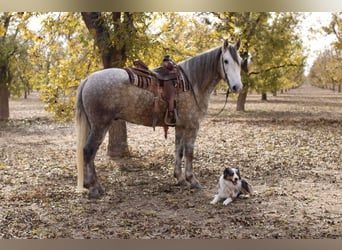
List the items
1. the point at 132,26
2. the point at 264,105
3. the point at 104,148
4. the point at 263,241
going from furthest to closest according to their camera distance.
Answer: the point at 264,105 → the point at 104,148 → the point at 132,26 → the point at 263,241

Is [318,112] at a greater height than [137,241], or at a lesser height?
greater

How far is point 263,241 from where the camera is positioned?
3379mm

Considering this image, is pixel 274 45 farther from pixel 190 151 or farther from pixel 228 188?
pixel 228 188

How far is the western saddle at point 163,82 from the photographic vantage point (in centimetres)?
440

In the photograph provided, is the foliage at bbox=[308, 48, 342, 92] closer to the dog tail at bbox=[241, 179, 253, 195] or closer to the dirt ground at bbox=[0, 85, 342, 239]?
the dirt ground at bbox=[0, 85, 342, 239]

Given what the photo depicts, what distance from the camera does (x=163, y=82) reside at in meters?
4.48

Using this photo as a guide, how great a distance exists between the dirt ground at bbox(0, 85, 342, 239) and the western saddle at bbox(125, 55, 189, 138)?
822 mm

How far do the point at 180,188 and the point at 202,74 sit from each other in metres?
1.22

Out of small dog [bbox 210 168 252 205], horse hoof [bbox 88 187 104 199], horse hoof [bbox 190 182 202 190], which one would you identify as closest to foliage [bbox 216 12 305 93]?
horse hoof [bbox 190 182 202 190]

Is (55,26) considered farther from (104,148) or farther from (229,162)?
(229,162)

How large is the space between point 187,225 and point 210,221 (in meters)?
0.21

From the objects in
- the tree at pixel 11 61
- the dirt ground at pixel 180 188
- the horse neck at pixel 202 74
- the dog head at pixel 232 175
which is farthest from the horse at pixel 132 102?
the tree at pixel 11 61

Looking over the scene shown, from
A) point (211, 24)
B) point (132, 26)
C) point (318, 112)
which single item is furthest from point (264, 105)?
point (132, 26)

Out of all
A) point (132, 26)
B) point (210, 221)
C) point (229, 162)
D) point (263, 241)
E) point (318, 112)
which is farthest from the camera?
point (318, 112)
